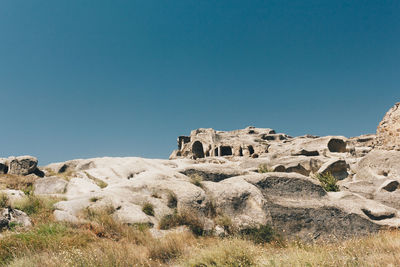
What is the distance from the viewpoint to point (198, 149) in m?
49.5

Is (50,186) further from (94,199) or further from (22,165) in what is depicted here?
(94,199)

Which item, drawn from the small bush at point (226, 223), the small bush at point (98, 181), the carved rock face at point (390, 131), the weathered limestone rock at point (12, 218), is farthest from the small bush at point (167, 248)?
the carved rock face at point (390, 131)

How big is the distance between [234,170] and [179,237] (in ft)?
18.9

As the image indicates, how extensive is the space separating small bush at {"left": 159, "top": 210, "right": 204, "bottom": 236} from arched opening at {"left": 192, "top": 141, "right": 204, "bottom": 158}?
4043 centimetres

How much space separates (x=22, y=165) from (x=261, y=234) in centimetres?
2205

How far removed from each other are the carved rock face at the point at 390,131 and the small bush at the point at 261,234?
11418 millimetres

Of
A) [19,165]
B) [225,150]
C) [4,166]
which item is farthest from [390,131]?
[225,150]

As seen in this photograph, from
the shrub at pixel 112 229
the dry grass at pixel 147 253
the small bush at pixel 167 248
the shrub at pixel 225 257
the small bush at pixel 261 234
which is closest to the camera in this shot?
the dry grass at pixel 147 253

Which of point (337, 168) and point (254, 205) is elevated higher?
point (337, 168)

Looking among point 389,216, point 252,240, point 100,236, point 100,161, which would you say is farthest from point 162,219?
point 100,161

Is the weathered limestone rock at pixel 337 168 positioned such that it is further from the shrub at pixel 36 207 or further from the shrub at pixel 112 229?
the shrub at pixel 36 207

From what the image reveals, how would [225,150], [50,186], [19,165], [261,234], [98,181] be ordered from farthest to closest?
[225,150]
[19,165]
[98,181]
[50,186]
[261,234]

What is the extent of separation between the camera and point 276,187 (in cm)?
910

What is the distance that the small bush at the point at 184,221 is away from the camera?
23.4 ft
